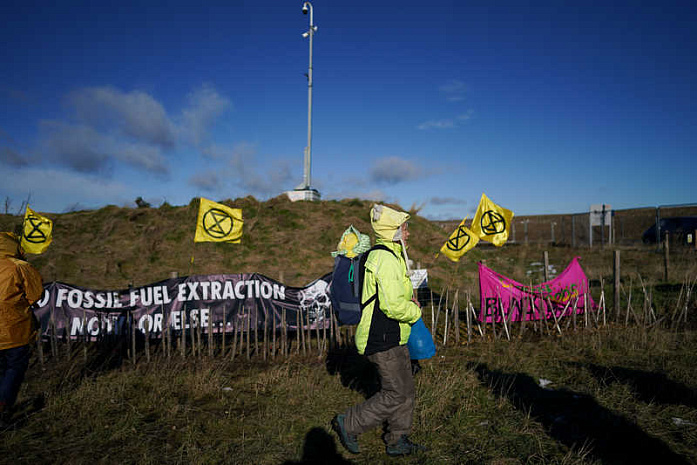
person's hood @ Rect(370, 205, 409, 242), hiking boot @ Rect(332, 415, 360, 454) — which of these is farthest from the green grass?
person's hood @ Rect(370, 205, 409, 242)

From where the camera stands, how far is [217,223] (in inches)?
309

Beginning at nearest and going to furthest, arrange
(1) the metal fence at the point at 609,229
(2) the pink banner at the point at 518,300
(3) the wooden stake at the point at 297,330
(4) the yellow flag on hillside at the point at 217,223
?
(3) the wooden stake at the point at 297,330 → (2) the pink banner at the point at 518,300 → (4) the yellow flag on hillside at the point at 217,223 → (1) the metal fence at the point at 609,229

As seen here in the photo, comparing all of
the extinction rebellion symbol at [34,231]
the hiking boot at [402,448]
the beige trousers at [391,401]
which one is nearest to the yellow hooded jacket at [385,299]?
the beige trousers at [391,401]

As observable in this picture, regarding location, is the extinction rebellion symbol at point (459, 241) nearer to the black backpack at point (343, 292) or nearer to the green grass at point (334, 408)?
the green grass at point (334, 408)

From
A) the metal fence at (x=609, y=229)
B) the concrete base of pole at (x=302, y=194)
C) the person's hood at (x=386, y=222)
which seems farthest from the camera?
the concrete base of pole at (x=302, y=194)

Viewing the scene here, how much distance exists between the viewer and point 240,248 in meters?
15.0

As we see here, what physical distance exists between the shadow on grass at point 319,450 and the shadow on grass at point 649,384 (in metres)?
3.24

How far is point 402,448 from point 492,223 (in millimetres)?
5035

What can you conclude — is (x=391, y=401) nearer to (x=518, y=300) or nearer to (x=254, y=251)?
(x=518, y=300)

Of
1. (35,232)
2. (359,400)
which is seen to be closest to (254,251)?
(35,232)

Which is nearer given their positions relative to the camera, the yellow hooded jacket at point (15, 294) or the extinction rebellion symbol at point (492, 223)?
the yellow hooded jacket at point (15, 294)

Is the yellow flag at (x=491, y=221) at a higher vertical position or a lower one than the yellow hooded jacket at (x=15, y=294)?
higher

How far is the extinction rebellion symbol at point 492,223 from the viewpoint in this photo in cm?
742

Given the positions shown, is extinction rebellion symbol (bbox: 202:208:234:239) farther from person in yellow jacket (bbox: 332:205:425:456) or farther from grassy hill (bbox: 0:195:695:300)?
person in yellow jacket (bbox: 332:205:425:456)
